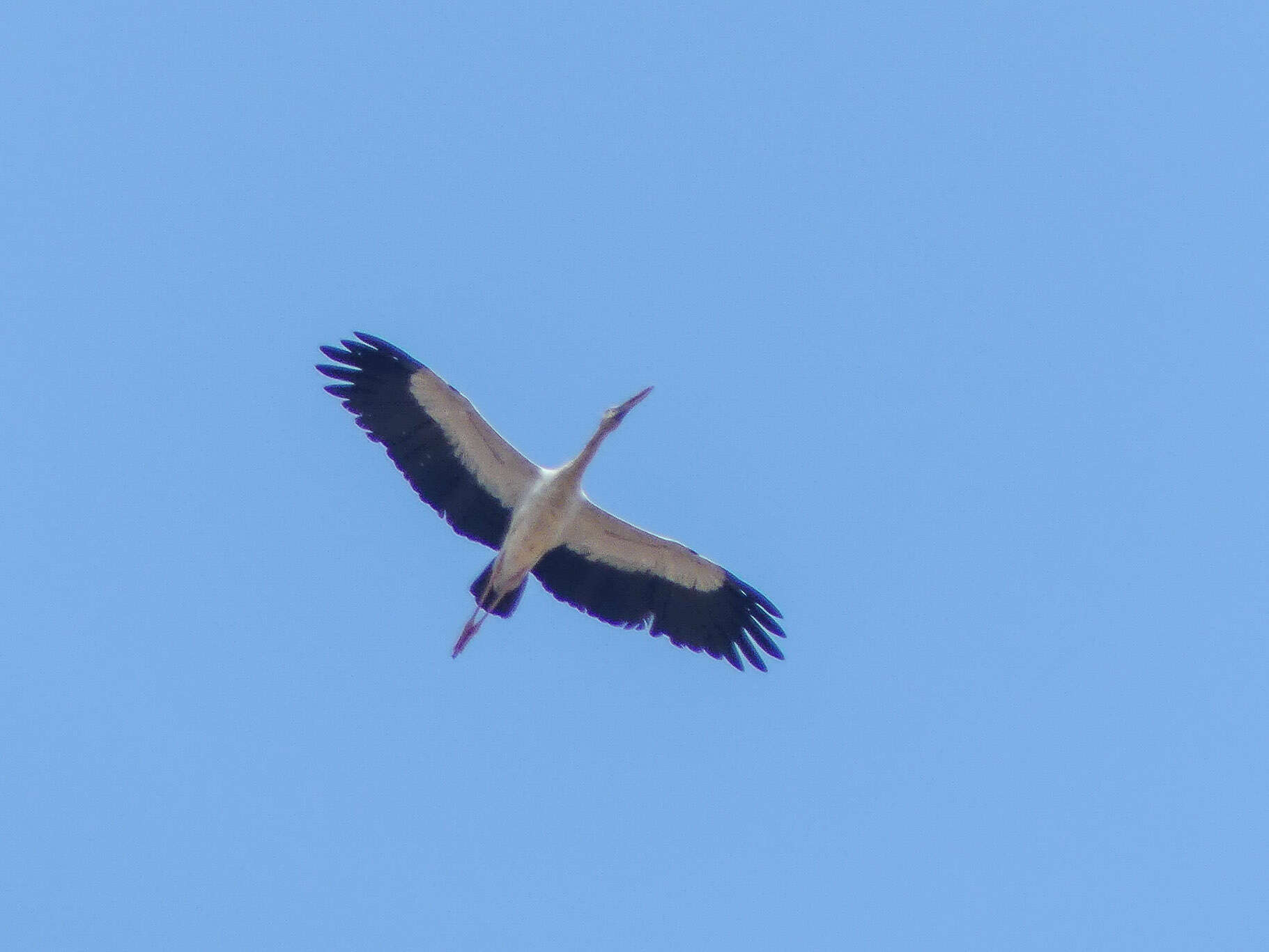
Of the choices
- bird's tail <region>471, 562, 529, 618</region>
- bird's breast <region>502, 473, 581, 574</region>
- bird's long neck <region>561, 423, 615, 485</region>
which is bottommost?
bird's tail <region>471, 562, 529, 618</region>

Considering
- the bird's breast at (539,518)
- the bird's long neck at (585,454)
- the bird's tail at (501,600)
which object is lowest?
the bird's tail at (501,600)

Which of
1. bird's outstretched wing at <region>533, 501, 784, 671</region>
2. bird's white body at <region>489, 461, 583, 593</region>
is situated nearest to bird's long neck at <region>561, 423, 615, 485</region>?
bird's white body at <region>489, 461, 583, 593</region>

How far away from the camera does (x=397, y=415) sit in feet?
56.0

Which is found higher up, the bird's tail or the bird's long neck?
the bird's long neck

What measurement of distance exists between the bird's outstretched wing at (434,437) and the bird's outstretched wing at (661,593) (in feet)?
2.55

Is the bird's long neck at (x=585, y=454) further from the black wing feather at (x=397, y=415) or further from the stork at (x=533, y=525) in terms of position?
the black wing feather at (x=397, y=415)

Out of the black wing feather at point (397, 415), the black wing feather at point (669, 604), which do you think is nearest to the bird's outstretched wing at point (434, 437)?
the black wing feather at point (397, 415)

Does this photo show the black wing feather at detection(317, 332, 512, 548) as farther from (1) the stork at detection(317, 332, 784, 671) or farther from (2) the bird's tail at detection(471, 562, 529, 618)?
(2) the bird's tail at detection(471, 562, 529, 618)

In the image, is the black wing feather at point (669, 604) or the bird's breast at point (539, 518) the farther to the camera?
the black wing feather at point (669, 604)

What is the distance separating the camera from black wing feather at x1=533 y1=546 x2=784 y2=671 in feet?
57.7

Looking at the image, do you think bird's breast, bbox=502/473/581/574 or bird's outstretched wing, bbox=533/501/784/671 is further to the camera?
bird's outstretched wing, bbox=533/501/784/671

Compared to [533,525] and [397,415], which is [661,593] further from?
[397,415]

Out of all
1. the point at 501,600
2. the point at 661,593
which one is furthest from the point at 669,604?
the point at 501,600

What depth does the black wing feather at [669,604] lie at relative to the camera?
57.7 feet
